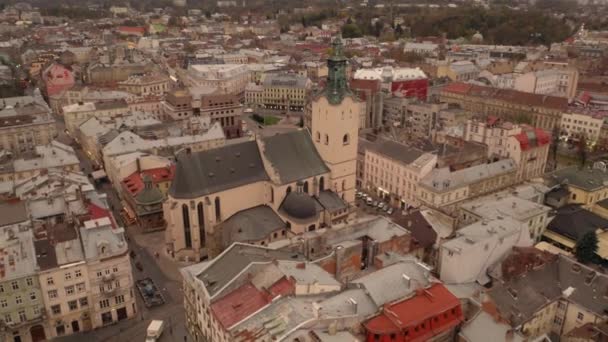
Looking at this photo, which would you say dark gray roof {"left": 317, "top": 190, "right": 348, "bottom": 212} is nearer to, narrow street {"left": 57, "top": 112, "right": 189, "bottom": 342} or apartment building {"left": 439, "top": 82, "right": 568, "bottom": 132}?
narrow street {"left": 57, "top": 112, "right": 189, "bottom": 342}

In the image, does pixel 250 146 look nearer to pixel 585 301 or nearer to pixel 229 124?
pixel 585 301

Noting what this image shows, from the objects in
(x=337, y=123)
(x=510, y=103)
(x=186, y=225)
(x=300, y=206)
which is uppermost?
(x=337, y=123)

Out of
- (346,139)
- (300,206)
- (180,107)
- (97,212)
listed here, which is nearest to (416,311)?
(300,206)

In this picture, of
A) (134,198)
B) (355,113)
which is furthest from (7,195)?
(355,113)

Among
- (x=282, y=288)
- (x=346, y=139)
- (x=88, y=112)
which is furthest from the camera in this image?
(x=88, y=112)

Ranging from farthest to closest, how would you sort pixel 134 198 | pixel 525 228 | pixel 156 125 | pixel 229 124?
pixel 229 124 → pixel 156 125 → pixel 134 198 → pixel 525 228

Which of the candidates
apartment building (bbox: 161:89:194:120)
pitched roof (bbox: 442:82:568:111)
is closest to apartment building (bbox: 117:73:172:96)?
apartment building (bbox: 161:89:194:120)

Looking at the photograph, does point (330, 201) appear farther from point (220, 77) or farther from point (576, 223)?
point (220, 77)
